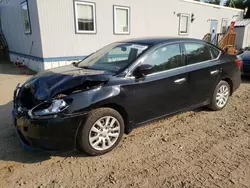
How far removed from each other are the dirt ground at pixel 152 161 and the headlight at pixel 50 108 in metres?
0.70

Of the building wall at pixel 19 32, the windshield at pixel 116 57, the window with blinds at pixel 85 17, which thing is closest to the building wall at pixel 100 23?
the window with blinds at pixel 85 17

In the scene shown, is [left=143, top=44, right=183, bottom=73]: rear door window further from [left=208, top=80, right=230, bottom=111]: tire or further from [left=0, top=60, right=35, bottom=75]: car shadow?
[left=0, top=60, right=35, bottom=75]: car shadow

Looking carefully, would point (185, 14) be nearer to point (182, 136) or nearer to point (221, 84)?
point (221, 84)

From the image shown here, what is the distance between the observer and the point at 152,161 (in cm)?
268

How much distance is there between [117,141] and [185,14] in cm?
1191

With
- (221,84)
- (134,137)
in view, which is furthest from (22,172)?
(221,84)

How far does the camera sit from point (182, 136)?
3.33 meters

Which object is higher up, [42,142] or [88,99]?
[88,99]

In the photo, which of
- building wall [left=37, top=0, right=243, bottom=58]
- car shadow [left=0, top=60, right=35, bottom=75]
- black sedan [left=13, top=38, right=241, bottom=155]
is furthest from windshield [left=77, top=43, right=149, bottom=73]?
car shadow [left=0, top=60, right=35, bottom=75]

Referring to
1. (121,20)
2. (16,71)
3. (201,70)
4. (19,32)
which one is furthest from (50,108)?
(19,32)

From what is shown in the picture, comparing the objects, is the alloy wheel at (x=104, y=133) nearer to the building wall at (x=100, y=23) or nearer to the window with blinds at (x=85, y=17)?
the building wall at (x=100, y=23)

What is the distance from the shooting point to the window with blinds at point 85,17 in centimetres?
844

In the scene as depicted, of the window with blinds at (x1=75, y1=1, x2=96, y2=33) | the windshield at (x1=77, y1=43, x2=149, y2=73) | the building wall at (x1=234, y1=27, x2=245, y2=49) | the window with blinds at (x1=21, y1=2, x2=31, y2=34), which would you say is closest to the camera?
the windshield at (x1=77, y1=43, x2=149, y2=73)

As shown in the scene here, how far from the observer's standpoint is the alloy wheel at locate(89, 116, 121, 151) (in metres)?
2.72
